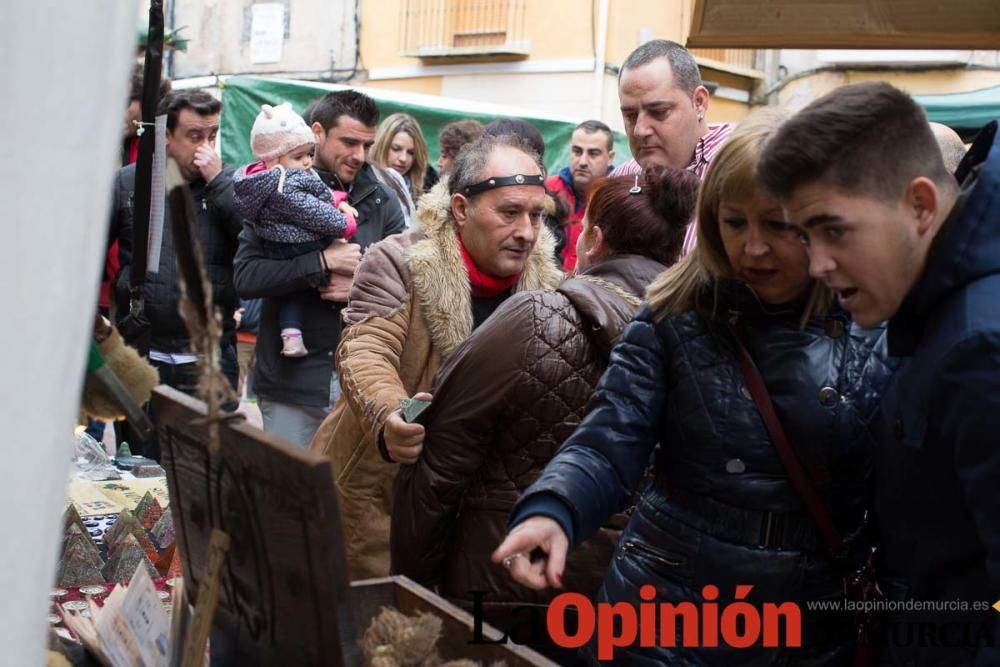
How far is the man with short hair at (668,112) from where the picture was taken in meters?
3.48

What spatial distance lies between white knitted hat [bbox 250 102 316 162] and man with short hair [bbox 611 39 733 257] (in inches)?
57.1

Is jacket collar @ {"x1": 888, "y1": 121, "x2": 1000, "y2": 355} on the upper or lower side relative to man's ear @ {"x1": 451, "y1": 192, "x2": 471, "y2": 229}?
upper

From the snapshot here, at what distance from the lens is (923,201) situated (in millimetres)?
1607

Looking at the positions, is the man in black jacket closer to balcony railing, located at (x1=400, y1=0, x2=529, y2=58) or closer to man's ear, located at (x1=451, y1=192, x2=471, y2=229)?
man's ear, located at (x1=451, y1=192, x2=471, y2=229)

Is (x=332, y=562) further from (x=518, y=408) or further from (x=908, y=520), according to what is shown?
(x=518, y=408)

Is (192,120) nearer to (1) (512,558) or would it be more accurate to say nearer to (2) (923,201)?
(1) (512,558)

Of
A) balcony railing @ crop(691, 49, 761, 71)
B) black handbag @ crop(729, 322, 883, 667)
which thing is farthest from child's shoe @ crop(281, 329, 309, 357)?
balcony railing @ crop(691, 49, 761, 71)

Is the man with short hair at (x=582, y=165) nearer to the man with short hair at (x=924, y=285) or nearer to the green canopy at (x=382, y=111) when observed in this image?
the green canopy at (x=382, y=111)

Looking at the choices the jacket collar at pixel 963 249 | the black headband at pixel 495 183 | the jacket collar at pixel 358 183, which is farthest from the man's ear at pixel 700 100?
the jacket collar at pixel 963 249

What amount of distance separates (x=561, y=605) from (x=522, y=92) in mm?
14148

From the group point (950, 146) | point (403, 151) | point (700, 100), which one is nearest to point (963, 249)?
point (950, 146)

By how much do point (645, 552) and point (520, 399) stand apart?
54 centimetres

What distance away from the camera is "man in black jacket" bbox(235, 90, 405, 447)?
4262mm

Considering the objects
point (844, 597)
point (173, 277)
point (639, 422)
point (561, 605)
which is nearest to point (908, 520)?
point (844, 597)
